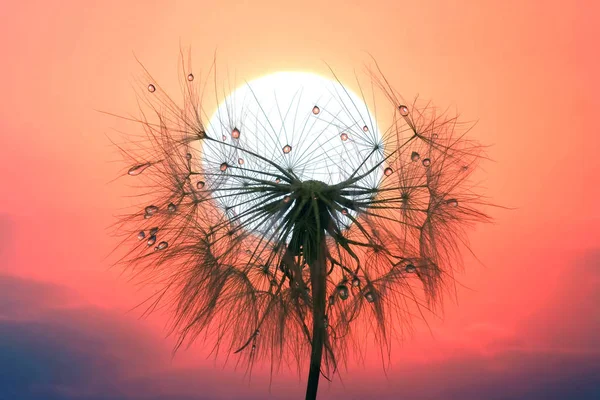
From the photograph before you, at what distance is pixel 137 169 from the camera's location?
24.2ft

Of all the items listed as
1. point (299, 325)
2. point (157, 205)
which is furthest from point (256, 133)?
point (299, 325)

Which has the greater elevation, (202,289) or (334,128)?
(334,128)

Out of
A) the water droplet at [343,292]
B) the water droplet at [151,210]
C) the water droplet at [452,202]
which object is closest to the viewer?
the water droplet at [343,292]

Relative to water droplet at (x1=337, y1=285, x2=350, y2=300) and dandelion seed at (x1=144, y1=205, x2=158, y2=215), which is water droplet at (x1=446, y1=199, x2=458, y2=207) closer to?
water droplet at (x1=337, y1=285, x2=350, y2=300)

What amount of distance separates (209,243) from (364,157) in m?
1.68

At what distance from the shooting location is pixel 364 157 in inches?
280

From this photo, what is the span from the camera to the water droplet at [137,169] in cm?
736

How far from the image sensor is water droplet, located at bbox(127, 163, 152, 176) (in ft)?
24.2

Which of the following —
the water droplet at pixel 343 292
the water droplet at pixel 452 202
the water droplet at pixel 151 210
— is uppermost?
the water droplet at pixel 452 202

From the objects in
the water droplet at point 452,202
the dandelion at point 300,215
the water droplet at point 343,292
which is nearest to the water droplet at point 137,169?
the dandelion at point 300,215

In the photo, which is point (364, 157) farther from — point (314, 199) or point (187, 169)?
point (187, 169)

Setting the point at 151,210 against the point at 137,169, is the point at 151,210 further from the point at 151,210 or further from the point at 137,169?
the point at 137,169

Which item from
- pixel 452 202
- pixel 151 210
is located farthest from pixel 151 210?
pixel 452 202

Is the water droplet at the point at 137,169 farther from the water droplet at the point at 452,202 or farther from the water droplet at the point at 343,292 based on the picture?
the water droplet at the point at 452,202
